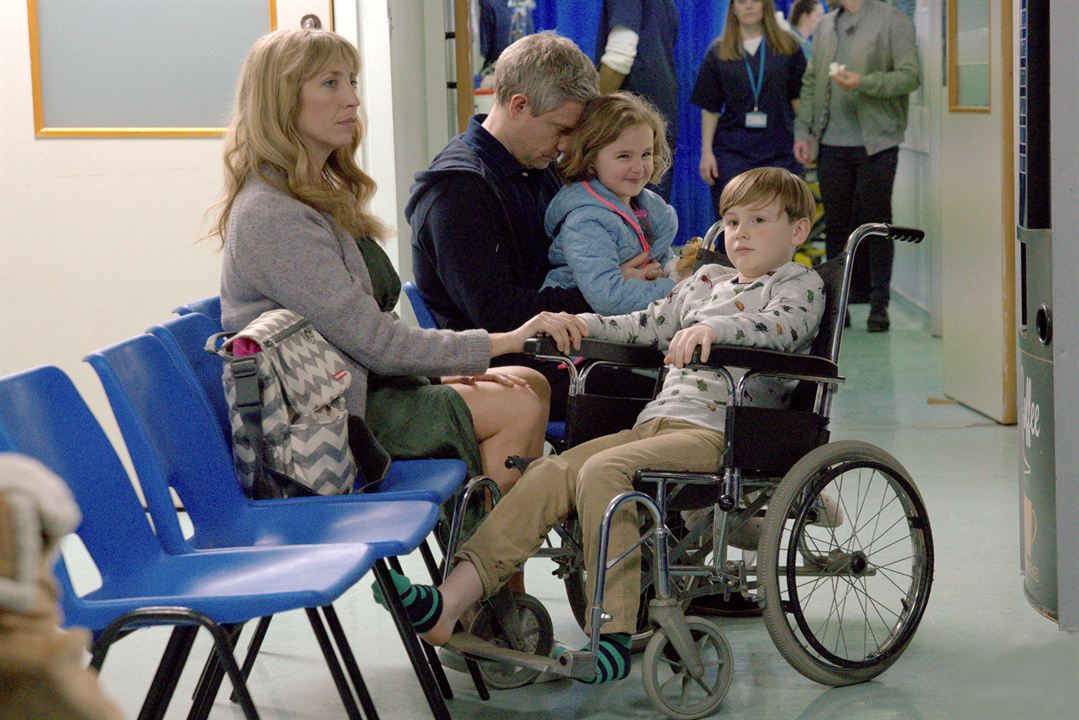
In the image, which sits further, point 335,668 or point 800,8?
point 800,8

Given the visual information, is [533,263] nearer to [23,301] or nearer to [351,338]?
[351,338]

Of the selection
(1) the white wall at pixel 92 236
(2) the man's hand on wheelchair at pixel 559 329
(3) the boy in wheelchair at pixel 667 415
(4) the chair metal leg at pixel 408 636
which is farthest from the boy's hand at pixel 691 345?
(1) the white wall at pixel 92 236

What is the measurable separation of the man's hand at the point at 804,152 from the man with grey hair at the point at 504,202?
415 cm

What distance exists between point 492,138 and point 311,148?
1.65 feet

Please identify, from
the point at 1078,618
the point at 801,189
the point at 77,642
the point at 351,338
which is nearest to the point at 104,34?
the point at 351,338

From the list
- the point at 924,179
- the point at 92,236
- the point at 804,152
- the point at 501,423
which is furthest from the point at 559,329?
the point at 924,179

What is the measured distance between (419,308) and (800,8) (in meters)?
5.12

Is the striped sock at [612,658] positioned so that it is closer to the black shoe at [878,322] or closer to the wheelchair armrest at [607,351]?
the wheelchair armrest at [607,351]

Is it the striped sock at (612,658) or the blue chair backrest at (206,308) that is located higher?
the blue chair backrest at (206,308)

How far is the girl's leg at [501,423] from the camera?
282 cm

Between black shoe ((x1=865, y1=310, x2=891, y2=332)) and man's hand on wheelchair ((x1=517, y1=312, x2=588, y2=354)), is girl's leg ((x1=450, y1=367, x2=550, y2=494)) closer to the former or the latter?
man's hand on wheelchair ((x1=517, y1=312, x2=588, y2=354))

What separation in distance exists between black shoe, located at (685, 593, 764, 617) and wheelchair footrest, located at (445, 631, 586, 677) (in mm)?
792

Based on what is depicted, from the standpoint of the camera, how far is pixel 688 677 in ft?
8.55

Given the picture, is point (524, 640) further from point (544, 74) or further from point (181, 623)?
point (544, 74)
